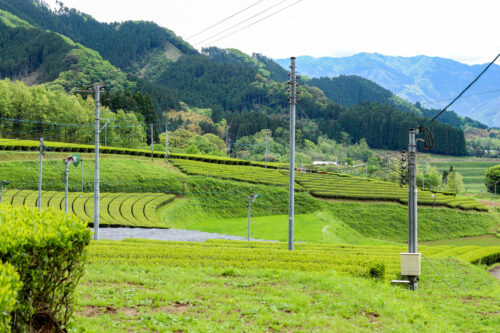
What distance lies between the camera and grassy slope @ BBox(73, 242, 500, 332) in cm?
815

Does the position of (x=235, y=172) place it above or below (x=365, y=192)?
above

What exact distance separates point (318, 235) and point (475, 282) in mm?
26471

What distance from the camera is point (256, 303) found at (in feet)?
31.4

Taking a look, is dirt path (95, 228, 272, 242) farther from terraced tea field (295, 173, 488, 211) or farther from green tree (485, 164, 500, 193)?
green tree (485, 164, 500, 193)

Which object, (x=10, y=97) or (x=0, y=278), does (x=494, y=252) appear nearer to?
(x=0, y=278)

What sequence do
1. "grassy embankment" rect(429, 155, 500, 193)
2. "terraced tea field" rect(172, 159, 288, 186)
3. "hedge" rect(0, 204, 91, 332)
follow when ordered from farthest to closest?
"grassy embankment" rect(429, 155, 500, 193) < "terraced tea field" rect(172, 159, 288, 186) < "hedge" rect(0, 204, 91, 332)

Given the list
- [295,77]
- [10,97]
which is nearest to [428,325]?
[295,77]

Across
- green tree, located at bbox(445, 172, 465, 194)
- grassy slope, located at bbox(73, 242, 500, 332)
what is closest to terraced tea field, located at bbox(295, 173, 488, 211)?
green tree, located at bbox(445, 172, 465, 194)

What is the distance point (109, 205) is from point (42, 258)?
44429 mm

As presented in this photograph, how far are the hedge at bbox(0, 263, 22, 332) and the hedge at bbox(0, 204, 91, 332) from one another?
0.61 meters

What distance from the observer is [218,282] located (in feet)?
37.9

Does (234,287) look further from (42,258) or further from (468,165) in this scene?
(468,165)

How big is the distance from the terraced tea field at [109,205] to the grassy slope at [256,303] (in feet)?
101

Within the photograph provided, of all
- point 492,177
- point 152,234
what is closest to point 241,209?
point 152,234
